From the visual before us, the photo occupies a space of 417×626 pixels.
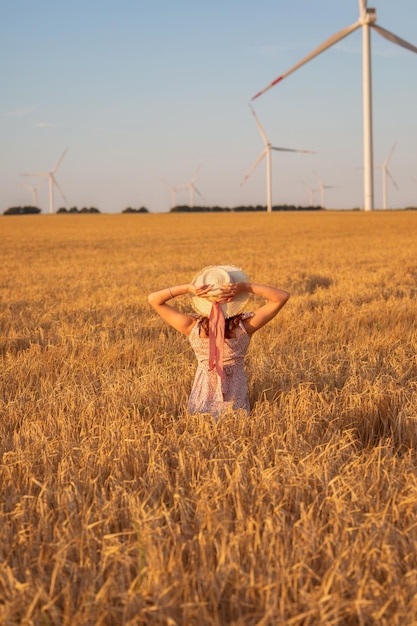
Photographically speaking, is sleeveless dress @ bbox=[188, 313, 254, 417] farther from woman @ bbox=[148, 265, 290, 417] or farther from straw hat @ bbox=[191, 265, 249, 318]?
straw hat @ bbox=[191, 265, 249, 318]

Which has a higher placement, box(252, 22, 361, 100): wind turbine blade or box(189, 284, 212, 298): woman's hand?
box(252, 22, 361, 100): wind turbine blade

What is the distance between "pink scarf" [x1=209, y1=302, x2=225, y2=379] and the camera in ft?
15.3

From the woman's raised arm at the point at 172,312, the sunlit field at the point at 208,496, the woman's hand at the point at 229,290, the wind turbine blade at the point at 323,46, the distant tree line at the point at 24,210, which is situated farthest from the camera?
the distant tree line at the point at 24,210

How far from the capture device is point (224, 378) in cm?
489

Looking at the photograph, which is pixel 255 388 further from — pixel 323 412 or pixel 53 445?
pixel 53 445

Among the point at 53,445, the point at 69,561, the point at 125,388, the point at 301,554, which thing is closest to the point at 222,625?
the point at 301,554

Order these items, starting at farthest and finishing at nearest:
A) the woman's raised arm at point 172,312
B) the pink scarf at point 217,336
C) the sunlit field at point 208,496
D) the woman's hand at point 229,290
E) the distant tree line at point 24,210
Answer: the distant tree line at point 24,210, the woman's raised arm at point 172,312, the pink scarf at point 217,336, the woman's hand at point 229,290, the sunlit field at point 208,496

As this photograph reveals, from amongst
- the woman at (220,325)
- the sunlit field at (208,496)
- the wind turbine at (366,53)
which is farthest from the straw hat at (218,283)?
the wind turbine at (366,53)

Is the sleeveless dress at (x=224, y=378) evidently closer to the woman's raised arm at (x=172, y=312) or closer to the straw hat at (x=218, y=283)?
the woman's raised arm at (x=172, y=312)

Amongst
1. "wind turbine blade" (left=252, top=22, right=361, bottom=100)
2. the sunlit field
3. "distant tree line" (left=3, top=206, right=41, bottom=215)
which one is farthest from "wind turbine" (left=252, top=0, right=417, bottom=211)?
"distant tree line" (left=3, top=206, right=41, bottom=215)

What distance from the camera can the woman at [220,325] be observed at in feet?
15.1

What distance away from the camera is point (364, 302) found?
11.4 meters

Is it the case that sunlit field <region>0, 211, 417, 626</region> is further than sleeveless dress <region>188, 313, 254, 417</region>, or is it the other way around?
sleeveless dress <region>188, 313, 254, 417</region>

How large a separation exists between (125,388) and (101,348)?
93.3 inches
